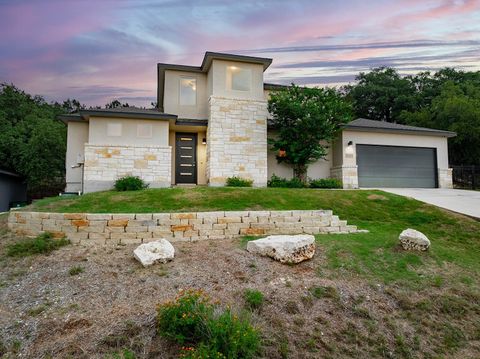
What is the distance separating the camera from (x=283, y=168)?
581 inches

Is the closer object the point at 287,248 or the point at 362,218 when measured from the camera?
the point at 287,248

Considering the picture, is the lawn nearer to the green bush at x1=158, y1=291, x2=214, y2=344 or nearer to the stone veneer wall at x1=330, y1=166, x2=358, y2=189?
the green bush at x1=158, y1=291, x2=214, y2=344

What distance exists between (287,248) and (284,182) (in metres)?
8.17

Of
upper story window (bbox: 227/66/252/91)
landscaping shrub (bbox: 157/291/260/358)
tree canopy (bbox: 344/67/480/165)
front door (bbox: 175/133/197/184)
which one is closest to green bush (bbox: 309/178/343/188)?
upper story window (bbox: 227/66/252/91)

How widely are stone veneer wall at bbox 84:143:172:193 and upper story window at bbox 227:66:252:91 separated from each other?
4.12m

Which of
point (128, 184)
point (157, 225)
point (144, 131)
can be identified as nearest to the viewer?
point (157, 225)

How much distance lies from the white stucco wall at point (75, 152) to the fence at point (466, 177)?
20.1 metres

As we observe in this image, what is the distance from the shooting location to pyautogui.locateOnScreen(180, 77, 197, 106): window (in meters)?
14.5

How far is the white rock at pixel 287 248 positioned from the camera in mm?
5668

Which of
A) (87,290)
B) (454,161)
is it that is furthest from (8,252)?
(454,161)

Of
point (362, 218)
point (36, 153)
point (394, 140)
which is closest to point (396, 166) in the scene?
point (394, 140)

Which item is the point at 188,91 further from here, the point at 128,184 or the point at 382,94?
the point at 382,94

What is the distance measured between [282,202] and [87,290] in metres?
6.09

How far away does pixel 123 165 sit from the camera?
12.2m
